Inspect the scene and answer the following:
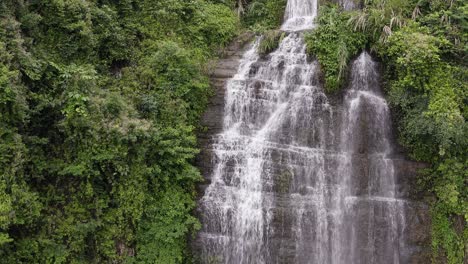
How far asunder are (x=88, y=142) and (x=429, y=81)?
8801mm

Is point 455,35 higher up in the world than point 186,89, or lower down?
higher up

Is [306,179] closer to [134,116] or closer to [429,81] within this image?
[429,81]

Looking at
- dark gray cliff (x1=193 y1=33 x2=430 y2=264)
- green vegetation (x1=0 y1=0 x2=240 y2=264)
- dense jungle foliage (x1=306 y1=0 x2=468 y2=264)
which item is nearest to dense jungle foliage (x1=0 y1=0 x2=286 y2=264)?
green vegetation (x1=0 y1=0 x2=240 y2=264)

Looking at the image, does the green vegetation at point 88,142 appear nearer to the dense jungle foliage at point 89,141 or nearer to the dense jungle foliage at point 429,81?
the dense jungle foliage at point 89,141

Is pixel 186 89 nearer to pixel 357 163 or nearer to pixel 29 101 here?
pixel 29 101

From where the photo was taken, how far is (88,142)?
941 centimetres

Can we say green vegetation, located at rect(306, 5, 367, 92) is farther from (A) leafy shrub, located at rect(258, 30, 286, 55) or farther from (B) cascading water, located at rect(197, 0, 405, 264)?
(A) leafy shrub, located at rect(258, 30, 286, 55)

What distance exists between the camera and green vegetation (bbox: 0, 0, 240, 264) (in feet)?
28.5

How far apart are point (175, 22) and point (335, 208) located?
7812mm

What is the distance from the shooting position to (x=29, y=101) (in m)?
9.30

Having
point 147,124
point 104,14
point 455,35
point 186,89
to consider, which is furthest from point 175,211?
point 455,35

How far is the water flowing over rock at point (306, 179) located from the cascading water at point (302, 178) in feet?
0.09

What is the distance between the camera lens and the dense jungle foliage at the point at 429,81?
407 inches

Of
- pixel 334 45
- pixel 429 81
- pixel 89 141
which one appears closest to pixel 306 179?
pixel 429 81
